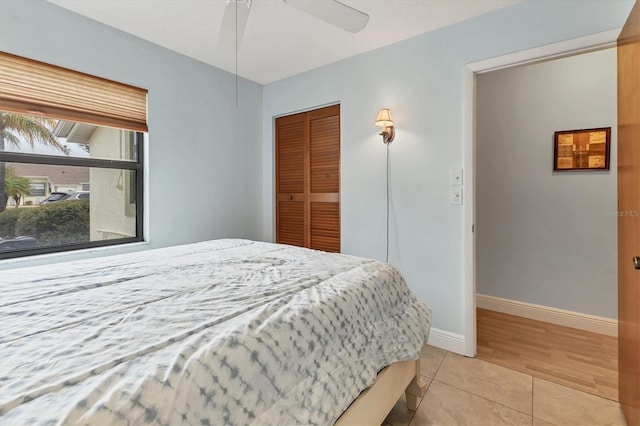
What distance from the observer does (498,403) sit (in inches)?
67.8

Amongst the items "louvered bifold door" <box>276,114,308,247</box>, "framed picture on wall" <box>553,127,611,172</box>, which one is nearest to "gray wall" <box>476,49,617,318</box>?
"framed picture on wall" <box>553,127,611,172</box>

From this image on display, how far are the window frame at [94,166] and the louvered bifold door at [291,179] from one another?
1.37 m

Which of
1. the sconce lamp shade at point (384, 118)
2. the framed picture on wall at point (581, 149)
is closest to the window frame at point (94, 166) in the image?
the sconce lamp shade at point (384, 118)

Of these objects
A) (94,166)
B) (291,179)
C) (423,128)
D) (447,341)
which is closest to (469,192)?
(423,128)

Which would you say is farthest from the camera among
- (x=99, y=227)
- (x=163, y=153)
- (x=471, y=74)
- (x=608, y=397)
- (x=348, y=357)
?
(x=163, y=153)

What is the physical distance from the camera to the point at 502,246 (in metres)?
3.08

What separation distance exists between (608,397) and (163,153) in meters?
3.48

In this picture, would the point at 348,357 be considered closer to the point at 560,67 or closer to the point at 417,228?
the point at 417,228

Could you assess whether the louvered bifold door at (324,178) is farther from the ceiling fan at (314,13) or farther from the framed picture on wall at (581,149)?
the framed picture on wall at (581,149)

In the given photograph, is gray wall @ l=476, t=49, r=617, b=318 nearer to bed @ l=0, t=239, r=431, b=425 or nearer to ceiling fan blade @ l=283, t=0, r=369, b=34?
bed @ l=0, t=239, r=431, b=425

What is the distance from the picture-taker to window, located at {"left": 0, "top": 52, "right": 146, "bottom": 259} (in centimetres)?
201

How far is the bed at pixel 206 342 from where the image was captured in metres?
0.63

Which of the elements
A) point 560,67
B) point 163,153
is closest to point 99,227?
point 163,153

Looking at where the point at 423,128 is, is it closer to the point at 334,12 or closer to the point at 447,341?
the point at 334,12
